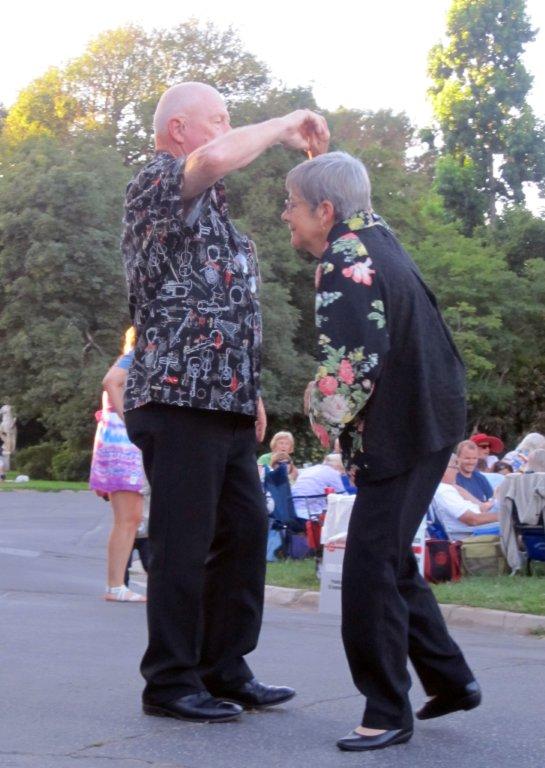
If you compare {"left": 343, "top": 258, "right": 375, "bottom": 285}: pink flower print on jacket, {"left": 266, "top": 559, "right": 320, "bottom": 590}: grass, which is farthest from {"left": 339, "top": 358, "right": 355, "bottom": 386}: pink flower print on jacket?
{"left": 266, "top": 559, "right": 320, "bottom": 590}: grass

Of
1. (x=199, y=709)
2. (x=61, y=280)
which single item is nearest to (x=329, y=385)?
(x=199, y=709)

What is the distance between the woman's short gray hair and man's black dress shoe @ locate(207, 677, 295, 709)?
1.57 metres

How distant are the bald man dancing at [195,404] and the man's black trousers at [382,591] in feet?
1.88

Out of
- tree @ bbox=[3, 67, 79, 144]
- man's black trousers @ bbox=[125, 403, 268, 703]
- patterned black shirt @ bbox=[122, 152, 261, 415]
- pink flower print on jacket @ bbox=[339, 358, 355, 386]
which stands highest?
tree @ bbox=[3, 67, 79, 144]

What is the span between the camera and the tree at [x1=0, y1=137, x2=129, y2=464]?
4134 centimetres

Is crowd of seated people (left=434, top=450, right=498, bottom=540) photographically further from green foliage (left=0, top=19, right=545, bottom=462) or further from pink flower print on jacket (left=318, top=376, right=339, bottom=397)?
green foliage (left=0, top=19, right=545, bottom=462)

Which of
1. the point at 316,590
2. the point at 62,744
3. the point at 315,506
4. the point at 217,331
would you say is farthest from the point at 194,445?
the point at 315,506

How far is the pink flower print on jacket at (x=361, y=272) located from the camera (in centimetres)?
415

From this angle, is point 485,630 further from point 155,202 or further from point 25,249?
point 25,249

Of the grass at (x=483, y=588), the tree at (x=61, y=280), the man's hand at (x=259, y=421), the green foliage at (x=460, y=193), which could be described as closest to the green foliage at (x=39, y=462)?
the tree at (x=61, y=280)

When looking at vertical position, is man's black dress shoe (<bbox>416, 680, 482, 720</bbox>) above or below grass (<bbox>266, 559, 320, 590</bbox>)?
below

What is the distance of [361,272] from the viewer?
4164mm

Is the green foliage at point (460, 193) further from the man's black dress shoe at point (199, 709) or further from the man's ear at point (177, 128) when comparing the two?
the man's black dress shoe at point (199, 709)

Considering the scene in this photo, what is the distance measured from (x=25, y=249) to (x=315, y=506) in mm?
29902
